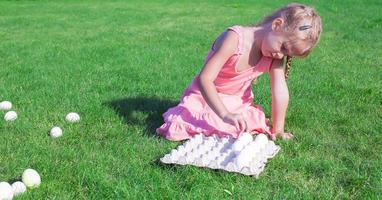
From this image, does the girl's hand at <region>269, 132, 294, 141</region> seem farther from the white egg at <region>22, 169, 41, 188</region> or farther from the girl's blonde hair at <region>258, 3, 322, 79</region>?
the white egg at <region>22, 169, 41, 188</region>

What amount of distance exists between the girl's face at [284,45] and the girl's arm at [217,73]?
0.27 m

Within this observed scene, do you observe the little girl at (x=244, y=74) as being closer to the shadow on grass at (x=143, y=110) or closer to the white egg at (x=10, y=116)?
the shadow on grass at (x=143, y=110)

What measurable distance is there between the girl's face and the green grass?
0.70 meters

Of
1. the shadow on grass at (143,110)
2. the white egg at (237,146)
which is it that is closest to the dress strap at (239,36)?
the white egg at (237,146)

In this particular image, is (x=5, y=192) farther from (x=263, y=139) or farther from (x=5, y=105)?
(x=5, y=105)

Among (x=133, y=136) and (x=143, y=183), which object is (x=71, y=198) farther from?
(x=133, y=136)

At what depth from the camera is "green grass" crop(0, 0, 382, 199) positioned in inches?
126

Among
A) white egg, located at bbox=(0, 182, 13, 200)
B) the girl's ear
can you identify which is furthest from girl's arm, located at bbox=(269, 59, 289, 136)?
white egg, located at bbox=(0, 182, 13, 200)

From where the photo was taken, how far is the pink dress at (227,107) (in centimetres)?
410

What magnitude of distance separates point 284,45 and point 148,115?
5.02 feet

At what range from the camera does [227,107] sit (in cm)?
434

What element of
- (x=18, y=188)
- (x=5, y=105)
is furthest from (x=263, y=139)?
(x=5, y=105)

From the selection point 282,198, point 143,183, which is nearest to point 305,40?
point 282,198

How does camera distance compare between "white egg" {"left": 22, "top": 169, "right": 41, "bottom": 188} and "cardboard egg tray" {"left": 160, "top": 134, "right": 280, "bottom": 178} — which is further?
"cardboard egg tray" {"left": 160, "top": 134, "right": 280, "bottom": 178}
